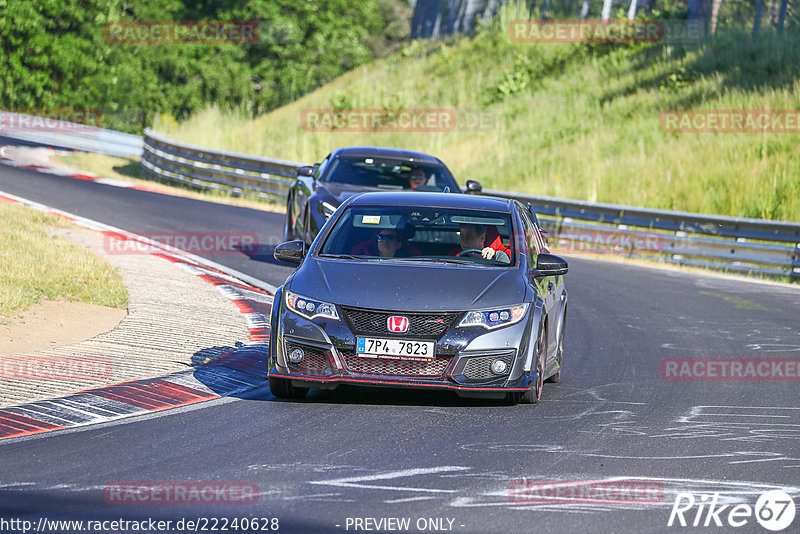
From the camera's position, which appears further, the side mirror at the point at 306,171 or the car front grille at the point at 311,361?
the side mirror at the point at 306,171

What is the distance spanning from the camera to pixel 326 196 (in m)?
15.7

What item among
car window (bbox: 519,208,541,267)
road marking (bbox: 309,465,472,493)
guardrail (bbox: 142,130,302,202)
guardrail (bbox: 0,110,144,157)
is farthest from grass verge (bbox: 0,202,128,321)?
guardrail (bbox: 0,110,144,157)

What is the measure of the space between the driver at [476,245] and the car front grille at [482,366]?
1144mm

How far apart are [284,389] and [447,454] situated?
1.93m

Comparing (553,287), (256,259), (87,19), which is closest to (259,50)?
(87,19)

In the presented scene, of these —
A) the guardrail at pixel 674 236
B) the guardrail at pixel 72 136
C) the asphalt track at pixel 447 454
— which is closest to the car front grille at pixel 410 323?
the asphalt track at pixel 447 454

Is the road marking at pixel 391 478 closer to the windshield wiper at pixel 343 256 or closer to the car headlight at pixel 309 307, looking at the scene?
the car headlight at pixel 309 307

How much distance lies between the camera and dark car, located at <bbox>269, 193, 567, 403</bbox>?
8.38 meters

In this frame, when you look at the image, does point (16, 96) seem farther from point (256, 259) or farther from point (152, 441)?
point (152, 441)

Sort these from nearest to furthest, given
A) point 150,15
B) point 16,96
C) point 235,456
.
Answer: point 235,456 → point 16,96 → point 150,15

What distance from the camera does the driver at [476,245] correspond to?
9.50m

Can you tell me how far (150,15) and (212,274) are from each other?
5085cm

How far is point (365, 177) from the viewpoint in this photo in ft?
54.7

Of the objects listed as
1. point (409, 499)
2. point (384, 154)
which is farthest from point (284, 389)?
point (384, 154)
